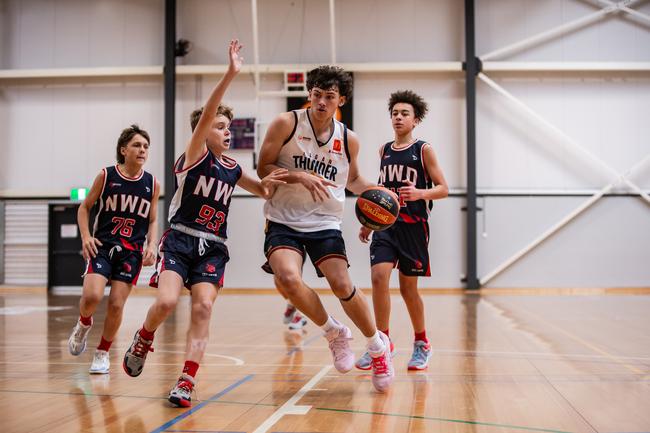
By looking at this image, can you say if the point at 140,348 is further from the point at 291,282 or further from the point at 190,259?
the point at 291,282

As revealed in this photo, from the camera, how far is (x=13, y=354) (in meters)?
5.33

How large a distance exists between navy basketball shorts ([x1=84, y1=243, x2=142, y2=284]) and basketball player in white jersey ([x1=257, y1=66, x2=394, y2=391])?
122 cm

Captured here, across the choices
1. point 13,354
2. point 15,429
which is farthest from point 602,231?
point 15,429

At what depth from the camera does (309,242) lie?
3.94 metres

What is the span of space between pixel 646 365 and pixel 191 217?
10.3ft

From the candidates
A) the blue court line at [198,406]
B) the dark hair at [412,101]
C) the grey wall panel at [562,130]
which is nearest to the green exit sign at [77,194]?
the grey wall panel at [562,130]

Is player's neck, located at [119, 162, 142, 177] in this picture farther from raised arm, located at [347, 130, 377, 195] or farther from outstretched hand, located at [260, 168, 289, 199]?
raised arm, located at [347, 130, 377, 195]

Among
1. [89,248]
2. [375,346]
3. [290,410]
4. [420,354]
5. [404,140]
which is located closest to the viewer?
[290,410]

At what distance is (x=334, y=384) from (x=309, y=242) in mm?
837

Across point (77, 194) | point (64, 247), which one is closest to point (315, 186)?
point (77, 194)

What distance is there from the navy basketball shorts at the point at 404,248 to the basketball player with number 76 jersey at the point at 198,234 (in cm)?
120

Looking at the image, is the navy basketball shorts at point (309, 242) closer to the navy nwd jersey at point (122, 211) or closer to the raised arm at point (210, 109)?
the raised arm at point (210, 109)

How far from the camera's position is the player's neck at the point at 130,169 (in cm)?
485

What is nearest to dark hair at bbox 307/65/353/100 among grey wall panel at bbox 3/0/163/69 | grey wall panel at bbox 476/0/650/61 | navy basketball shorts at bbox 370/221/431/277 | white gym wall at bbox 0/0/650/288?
navy basketball shorts at bbox 370/221/431/277
